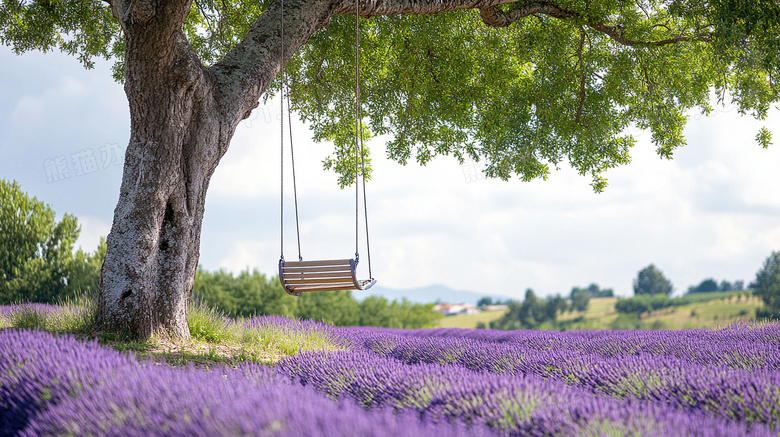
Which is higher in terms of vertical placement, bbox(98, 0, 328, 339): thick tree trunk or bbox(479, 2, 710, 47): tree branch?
bbox(479, 2, 710, 47): tree branch

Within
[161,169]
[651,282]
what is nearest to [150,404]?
[161,169]

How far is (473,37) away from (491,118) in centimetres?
161

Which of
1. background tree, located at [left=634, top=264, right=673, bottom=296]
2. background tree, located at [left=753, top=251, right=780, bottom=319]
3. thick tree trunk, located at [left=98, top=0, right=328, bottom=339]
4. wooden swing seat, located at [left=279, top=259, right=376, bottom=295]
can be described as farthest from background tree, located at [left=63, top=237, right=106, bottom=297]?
background tree, located at [left=634, top=264, right=673, bottom=296]

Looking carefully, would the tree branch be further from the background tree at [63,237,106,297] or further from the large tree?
the background tree at [63,237,106,297]

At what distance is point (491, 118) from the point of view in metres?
10.1

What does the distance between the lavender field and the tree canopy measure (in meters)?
6.34

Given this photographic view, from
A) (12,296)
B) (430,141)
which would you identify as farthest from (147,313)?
(12,296)

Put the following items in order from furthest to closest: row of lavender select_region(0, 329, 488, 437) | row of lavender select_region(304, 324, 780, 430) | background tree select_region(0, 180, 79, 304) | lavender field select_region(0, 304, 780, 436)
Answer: background tree select_region(0, 180, 79, 304), row of lavender select_region(304, 324, 780, 430), lavender field select_region(0, 304, 780, 436), row of lavender select_region(0, 329, 488, 437)

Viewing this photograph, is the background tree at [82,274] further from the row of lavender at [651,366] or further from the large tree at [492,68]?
the row of lavender at [651,366]

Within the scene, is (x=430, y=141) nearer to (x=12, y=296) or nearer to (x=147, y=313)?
(x=147, y=313)

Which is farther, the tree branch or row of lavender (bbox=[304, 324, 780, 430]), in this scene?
the tree branch

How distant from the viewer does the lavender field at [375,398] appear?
2.16 meters

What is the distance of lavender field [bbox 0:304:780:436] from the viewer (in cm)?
216

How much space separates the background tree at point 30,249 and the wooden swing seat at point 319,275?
8.00 meters
